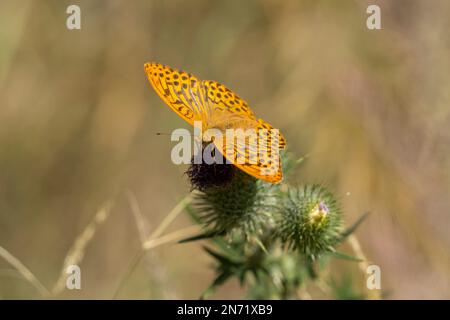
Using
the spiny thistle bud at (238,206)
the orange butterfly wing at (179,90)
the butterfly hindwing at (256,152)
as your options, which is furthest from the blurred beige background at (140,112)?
the butterfly hindwing at (256,152)

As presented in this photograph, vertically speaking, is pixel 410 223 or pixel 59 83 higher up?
pixel 59 83

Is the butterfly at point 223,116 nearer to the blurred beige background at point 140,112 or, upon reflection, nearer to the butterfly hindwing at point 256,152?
the butterfly hindwing at point 256,152

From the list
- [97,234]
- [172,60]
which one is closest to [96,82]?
[172,60]

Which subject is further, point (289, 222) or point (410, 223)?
point (410, 223)
